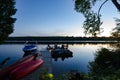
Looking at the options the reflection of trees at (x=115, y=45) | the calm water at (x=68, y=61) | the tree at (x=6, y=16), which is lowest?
the calm water at (x=68, y=61)

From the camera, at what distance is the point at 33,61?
32156 mm

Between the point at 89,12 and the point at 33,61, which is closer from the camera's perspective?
the point at 89,12

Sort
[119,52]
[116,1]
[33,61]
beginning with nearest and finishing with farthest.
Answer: [116,1] → [119,52] → [33,61]

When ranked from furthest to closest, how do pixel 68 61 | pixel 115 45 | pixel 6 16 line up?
pixel 68 61 → pixel 6 16 → pixel 115 45

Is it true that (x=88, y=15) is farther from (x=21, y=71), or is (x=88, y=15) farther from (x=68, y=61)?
(x=68, y=61)

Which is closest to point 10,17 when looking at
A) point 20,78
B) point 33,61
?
point 33,61

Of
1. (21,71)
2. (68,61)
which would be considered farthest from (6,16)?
(21,71)

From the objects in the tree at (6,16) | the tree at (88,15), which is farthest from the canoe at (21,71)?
the tree at (6,16)

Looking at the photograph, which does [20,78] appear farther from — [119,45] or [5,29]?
[5,29]

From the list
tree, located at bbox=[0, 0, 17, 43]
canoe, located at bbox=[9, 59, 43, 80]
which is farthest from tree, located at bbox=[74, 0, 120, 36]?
tree, located at bbox=[0, 0, 17, 43]

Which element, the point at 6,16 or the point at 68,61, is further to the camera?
the point at 68,61

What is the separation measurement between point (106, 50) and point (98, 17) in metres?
12.8

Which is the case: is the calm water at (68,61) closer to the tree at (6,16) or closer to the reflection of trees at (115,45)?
the reflection of trees at (115,45)

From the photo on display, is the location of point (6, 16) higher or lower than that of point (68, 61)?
higher
